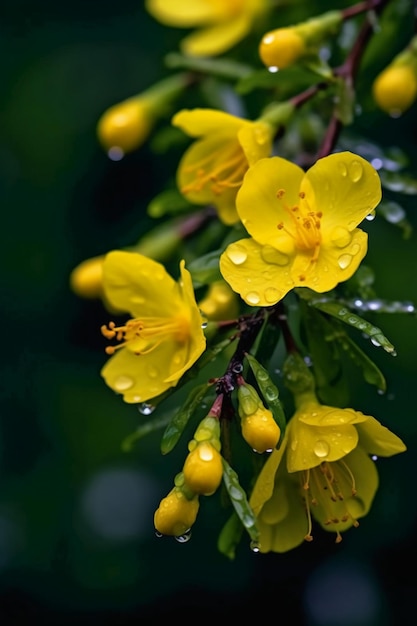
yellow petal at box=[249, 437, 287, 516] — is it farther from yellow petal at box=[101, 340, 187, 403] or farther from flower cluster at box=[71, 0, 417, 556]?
yellow petal at box=[101, 340, 187, 403]

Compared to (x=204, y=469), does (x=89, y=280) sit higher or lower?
lower

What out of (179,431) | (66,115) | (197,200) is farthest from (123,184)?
(179,431)

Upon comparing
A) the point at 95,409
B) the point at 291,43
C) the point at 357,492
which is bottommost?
the point at 95,409

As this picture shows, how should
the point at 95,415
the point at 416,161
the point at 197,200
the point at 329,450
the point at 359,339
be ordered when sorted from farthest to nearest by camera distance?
the point at 95,415, the point at 416,161, the point at 359,339, the point at 197,200, the point at 329,450

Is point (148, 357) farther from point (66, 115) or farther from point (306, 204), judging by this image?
point (66, 115)

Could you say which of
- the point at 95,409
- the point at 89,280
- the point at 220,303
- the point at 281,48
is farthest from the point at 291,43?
the point at 95,409

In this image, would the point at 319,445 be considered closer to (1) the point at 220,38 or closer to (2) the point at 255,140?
(2) the point at 255,140
